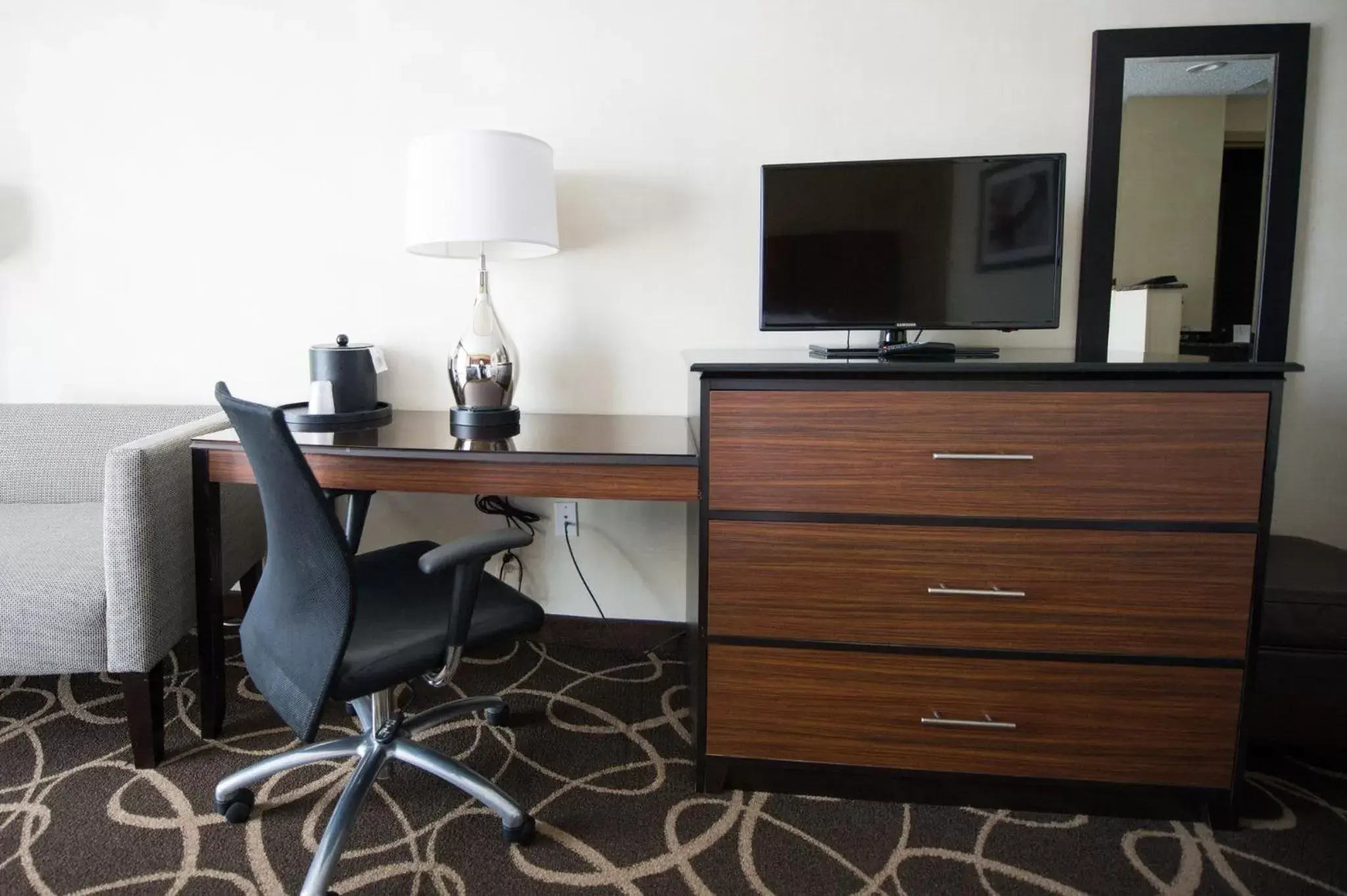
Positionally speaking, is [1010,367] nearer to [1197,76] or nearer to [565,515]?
[1197,76]

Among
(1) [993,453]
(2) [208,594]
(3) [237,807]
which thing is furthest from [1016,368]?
(2) [208,594]

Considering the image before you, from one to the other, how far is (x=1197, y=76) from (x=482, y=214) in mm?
1772

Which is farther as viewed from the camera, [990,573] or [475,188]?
[475,188]

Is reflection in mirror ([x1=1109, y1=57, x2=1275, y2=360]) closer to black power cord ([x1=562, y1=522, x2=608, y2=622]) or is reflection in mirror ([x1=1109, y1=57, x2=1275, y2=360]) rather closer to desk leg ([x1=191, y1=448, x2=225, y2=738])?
black power cord ([x1=562, y1=522, x2=608, y2=622])

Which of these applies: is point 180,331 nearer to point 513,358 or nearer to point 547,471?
point 513,358

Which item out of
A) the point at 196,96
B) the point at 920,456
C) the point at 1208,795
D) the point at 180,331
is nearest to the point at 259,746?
the point at 180,331

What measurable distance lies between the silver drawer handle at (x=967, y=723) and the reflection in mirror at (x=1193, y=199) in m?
1.02

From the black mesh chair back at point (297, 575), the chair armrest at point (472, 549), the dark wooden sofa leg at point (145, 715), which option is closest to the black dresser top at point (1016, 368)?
the chair armrest at point (472, 549)

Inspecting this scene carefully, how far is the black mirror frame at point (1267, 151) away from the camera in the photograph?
185cm

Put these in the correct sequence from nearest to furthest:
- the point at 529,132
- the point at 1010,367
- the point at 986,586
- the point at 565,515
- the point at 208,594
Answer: the point at 1010,367 → the point at 986,586 → the point at 208,594 → the point at 529,132 → the point at 565,515

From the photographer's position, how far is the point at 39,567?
5.44ft

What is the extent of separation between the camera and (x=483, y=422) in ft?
6.02

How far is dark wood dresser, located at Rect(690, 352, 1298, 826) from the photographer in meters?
1.43

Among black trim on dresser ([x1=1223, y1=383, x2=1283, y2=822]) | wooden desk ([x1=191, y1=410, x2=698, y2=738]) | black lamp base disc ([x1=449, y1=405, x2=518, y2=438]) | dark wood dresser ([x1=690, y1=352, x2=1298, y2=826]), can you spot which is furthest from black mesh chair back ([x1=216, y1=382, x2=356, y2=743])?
black trim on dresser ([x1=1223, y1=383, x2=1283, y2=822])
